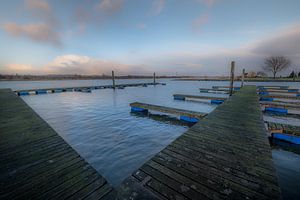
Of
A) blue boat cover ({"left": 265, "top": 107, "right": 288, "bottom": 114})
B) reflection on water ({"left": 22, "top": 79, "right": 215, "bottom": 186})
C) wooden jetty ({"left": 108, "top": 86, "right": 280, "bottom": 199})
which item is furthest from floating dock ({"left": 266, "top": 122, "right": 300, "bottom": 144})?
blue boat cover ({"left": 265, "top": 107, "right": 288, "bottom": 114})

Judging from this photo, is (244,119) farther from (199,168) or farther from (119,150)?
(119,150)

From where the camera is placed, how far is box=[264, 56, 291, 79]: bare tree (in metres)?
54.1

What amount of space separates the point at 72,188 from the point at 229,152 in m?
3.38

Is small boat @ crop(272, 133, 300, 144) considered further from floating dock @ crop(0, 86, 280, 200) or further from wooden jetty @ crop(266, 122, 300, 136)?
floating dock @ crop(0, 86, 280, 200)

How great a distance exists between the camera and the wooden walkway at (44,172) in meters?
2.10

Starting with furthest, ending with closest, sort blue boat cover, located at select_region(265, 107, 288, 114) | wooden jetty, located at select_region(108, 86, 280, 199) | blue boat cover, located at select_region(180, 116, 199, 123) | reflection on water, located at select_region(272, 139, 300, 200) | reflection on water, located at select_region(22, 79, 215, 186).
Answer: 1. blue boat cover, located at select_region(265, 107, 288, 114)
2. blue boat cover, located at select_region(180, 116, 199, 123)
3. reflection on water, located at select_region(22, 79, 215, 186)
4. reflection on water, located at select_region(272, 139, 300, 200)
5. wooden jetty, located at select_region(108, 86, 280, 199)

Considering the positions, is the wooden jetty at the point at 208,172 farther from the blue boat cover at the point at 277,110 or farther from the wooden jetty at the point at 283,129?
the blue boat cover at the point at 277,110

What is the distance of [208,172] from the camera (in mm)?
2531

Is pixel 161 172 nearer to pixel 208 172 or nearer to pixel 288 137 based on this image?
pixel 208 172

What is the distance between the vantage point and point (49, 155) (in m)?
3.21

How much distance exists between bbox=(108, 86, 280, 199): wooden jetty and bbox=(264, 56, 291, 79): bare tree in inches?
2835

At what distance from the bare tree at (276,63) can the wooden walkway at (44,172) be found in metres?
76.3

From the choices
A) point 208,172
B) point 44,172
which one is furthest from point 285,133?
point 44,172

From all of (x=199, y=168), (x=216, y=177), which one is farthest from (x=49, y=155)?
(x=216, y=177)
